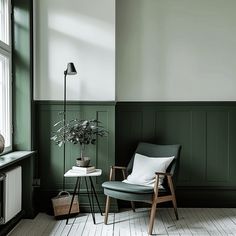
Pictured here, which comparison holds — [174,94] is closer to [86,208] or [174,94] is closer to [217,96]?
[217,96]

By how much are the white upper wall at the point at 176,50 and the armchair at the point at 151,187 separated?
777 mm

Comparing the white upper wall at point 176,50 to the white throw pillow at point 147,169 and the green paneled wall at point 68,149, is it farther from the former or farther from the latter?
the white throw pillow at point 147,169

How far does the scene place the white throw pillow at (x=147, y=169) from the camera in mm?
3854

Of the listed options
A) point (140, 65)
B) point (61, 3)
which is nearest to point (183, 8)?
point (140, 65)

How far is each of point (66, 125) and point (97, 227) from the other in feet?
4.22

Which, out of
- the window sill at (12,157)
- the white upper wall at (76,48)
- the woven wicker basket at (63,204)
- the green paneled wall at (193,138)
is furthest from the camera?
the green paneled wall at (193,138)

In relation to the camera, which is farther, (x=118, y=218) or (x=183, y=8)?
(x=183, y=8)

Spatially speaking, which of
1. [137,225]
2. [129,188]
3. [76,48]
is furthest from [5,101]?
[137,225]

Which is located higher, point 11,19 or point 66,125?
point 11,19

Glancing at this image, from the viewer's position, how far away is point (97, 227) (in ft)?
12.2

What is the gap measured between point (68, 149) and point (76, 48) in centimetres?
130

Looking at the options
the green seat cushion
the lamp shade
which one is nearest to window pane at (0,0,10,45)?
the lamp shade

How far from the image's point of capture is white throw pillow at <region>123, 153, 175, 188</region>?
12.6ft

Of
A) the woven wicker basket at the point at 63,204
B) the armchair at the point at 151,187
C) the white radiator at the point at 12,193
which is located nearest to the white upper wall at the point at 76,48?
the armchair at the point at 151,187
